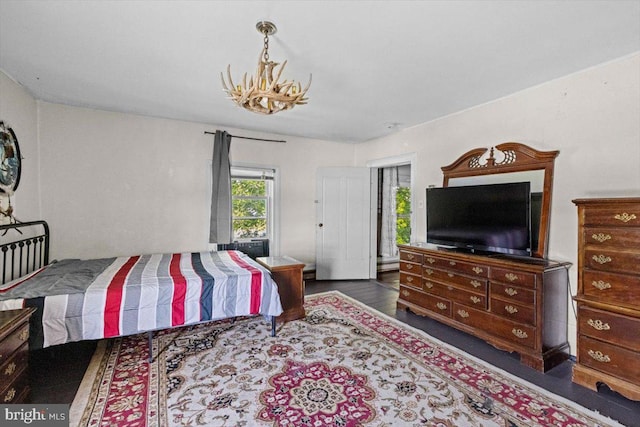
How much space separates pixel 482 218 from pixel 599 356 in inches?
54.3

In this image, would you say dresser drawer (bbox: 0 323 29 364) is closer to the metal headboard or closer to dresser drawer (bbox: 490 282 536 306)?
the metal headboard

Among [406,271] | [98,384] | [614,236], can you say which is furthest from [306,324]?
[614,236]

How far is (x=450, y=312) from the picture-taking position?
307 centimetres

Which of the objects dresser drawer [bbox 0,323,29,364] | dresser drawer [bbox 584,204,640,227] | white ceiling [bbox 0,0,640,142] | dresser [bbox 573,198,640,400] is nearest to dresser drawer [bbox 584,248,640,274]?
dresser [bbox 573,198,640,400]

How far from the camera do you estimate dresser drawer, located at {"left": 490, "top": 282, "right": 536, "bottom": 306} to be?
2398 millimetres

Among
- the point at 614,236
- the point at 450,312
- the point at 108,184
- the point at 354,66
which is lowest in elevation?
the point at 450,312

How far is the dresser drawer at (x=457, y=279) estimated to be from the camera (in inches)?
109

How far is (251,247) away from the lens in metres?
4.61

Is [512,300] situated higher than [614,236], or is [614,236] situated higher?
[614,236]

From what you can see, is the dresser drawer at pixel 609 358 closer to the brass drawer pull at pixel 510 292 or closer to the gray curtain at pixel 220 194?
the brass drawer pull at pixel 510 292

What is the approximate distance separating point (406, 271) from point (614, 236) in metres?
1.94

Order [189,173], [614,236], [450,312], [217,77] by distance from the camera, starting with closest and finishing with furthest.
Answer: [614,236]
[217,77]
[450,312]
[189,173]

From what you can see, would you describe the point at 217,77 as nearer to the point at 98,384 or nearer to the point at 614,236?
the point at 98,384

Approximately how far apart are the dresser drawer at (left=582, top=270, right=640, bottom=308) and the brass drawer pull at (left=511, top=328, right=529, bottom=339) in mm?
554
